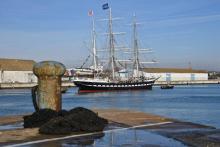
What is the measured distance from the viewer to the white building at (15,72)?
137475 mm

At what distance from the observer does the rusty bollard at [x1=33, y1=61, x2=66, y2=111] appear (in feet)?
43.4

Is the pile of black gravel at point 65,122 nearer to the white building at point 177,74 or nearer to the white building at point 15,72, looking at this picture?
the white building at point 15,72

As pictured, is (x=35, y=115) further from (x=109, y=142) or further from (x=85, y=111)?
(x=109, y=142)

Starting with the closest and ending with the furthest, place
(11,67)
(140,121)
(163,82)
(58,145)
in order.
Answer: (58,145)
(140,121)
(11,67)
(163,82)

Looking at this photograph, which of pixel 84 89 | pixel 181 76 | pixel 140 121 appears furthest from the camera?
pixel 181 76

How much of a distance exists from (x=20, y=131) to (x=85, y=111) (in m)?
1.67

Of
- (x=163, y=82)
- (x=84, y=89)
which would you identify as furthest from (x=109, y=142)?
(x=163, y=82)

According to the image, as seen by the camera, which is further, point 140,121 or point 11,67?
point 11,67

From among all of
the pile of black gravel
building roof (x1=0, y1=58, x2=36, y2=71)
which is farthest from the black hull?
the pile of black gravel

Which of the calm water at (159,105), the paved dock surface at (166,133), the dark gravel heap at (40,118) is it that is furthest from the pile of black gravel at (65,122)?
the calm water at (159,105)

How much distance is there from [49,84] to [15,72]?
12909 centimetres

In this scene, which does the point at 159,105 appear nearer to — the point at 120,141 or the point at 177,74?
the point at 120,141

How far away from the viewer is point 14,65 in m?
141

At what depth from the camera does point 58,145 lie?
8.98 metres
